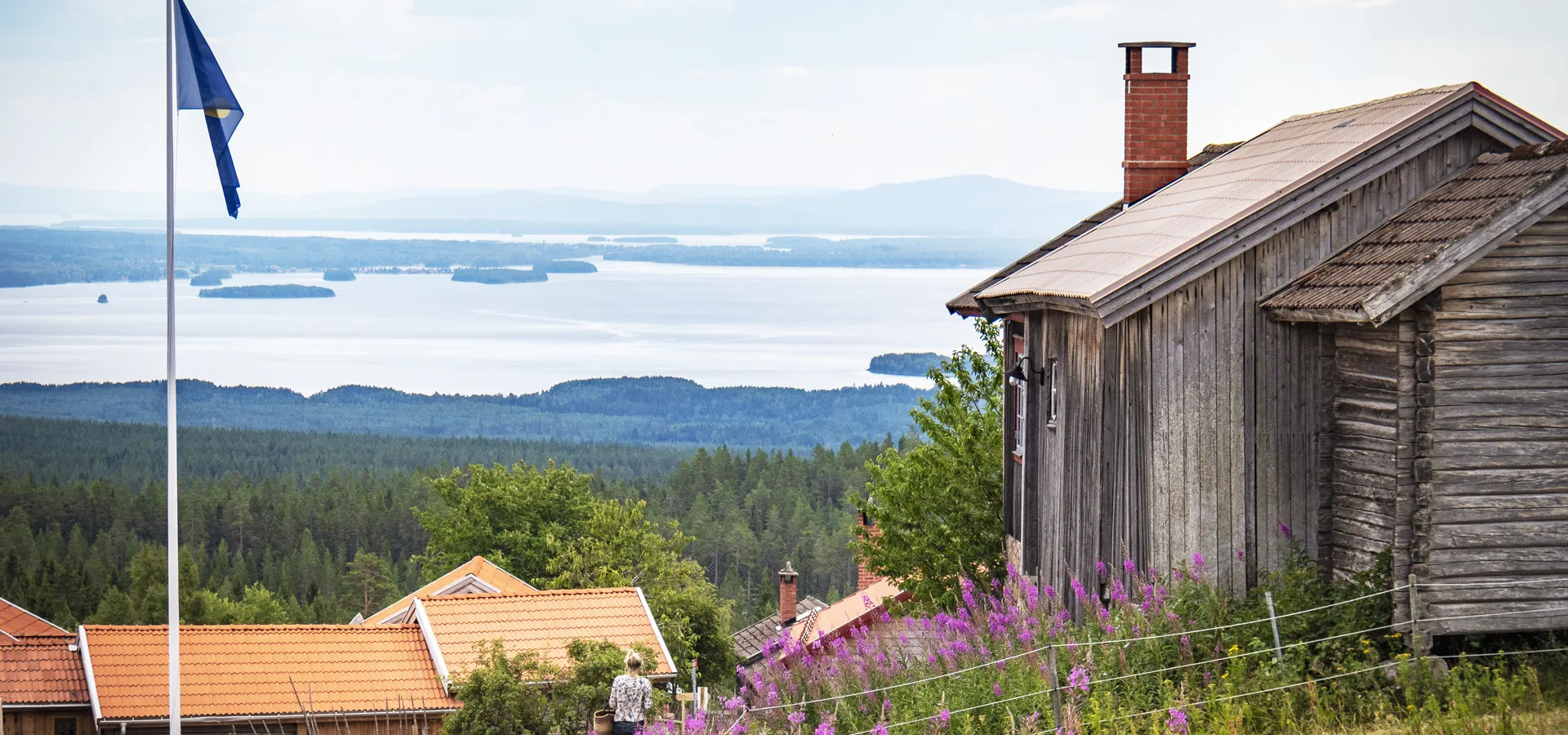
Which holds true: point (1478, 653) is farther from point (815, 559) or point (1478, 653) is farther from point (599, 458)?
point (599, 458)

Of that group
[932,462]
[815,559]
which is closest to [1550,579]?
[932,462]

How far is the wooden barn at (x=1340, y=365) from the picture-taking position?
37.2 feet

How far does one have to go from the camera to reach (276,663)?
31.9 meters

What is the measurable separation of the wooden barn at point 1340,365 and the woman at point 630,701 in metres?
4.81

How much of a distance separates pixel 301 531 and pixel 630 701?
120 m

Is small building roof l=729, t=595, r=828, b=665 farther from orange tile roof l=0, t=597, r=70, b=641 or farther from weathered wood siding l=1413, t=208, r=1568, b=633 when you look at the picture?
weathered wood siding l=1413, t=208, r=1568, b=633

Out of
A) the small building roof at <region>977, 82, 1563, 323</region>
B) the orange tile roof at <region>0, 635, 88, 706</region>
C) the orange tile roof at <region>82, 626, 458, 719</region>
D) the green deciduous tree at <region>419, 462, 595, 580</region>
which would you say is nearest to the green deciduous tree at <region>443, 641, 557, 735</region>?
the small building roof at <region>977, 82, 1563, 323</region>

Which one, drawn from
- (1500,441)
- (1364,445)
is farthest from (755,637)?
(1500,441)

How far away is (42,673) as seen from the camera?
3578 cm

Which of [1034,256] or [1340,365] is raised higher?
Answer: [1034,256]

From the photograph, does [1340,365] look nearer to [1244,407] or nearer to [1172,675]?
[1244,407]

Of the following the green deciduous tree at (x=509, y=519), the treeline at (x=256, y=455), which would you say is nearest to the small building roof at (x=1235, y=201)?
the green deciduous tree at (x=509, y=519)

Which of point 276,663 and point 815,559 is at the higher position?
point 276,663

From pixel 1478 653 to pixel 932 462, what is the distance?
623 inches
